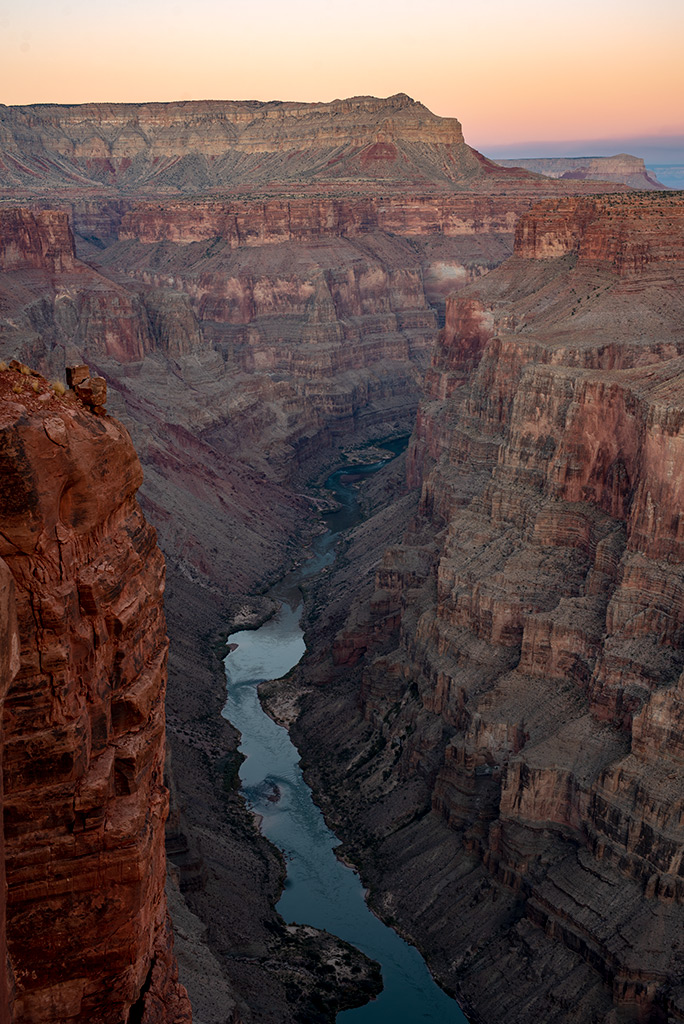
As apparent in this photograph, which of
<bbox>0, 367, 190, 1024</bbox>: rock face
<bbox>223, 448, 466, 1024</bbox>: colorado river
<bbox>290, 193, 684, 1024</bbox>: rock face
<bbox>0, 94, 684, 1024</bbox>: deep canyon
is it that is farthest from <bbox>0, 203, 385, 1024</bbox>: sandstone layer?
<bbox>290, 193, 684, 1024</bbox>: rock face

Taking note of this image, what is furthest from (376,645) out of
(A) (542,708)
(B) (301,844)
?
(A) (542,708)

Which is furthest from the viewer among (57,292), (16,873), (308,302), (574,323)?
(308,302)

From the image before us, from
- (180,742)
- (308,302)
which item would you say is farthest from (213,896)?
(308,302)

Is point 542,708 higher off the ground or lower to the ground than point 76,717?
lower

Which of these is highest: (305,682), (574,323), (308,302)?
(574,323)

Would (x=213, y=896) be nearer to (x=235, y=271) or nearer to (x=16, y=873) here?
(x=16, y=873)

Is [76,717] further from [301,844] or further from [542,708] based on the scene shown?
[301,844]
